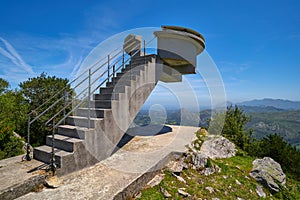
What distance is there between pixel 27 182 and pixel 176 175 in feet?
10.9

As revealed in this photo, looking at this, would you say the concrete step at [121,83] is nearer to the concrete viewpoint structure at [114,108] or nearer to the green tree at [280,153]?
the concrete viewpoint structure at [114,108]

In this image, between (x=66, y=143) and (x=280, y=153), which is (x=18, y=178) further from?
(x=280, y=153)

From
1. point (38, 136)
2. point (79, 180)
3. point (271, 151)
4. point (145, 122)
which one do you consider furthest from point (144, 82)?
point (271, 151)

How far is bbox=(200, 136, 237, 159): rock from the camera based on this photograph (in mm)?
6840

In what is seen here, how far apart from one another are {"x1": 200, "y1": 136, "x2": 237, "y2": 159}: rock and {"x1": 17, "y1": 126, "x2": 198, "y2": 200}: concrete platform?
1.91 meters

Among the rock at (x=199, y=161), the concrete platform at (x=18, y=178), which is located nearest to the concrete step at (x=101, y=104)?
the concrete platform at (x=18, y=178)

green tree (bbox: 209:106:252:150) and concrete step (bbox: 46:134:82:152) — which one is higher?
concrete step (bbox: 46:134:82:152)

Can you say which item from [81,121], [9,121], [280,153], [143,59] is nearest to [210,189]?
[81,121]

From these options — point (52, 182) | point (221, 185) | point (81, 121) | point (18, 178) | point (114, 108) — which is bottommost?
point (221, 185)

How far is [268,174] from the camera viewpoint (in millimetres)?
5945

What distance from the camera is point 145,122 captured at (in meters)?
10.6

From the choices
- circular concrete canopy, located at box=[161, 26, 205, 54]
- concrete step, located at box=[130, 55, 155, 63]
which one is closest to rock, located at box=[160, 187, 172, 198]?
concrete step, located at box=[130, 55, 155, 63]

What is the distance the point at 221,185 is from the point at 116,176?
3.07m

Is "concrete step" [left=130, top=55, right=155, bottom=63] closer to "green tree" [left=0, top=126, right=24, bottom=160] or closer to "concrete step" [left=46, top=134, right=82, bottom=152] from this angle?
"concrete step" [left=46, top=134, right=82, bottom=152]
